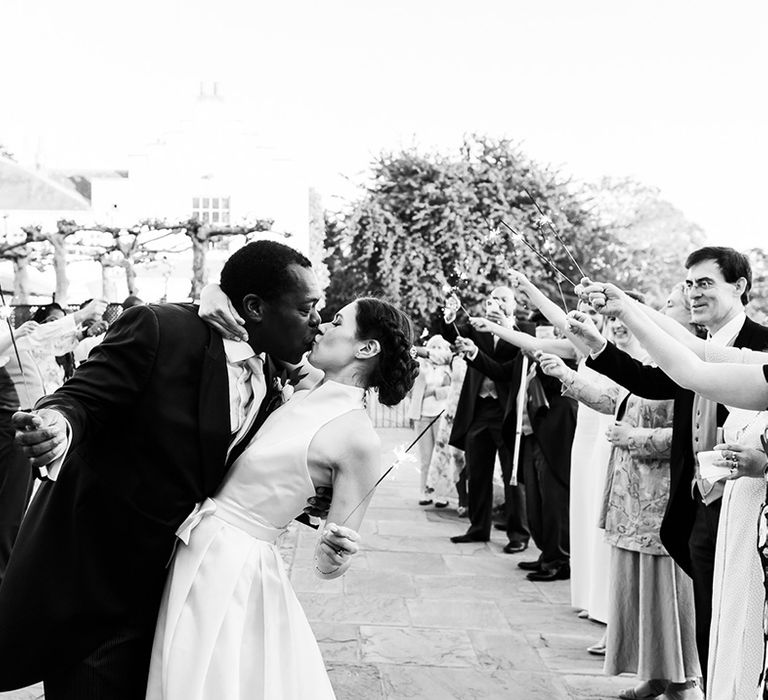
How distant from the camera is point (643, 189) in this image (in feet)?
197

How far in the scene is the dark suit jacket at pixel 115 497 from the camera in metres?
2.58

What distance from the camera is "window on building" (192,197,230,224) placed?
34.3 metres

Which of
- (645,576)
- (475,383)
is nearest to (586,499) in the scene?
(645,576)

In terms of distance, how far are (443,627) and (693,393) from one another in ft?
8.83

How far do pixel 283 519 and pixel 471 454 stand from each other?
22.2 ft

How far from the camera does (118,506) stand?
2615 millimetres

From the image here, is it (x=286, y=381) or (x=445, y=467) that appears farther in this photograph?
(x=445, y=467)

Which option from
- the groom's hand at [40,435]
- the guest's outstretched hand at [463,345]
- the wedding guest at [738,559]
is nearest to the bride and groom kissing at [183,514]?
the groom's hand at [40,435]

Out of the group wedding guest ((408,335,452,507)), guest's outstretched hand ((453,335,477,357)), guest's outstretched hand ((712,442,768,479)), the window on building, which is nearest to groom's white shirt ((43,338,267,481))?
guest's outstretched hand ((712,442,768,479))

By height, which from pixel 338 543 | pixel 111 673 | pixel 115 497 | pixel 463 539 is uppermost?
pixel 115 497

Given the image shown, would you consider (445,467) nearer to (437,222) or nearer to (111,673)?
(111,673)

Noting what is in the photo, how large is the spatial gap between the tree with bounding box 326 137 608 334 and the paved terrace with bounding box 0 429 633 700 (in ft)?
71.4

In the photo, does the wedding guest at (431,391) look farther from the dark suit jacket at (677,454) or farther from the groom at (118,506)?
the groom at (118,506)

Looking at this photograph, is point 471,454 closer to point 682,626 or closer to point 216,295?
point 682,626
